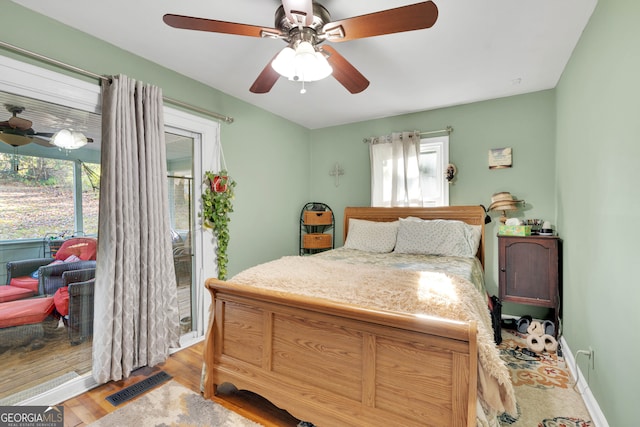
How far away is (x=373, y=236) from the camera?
3377mm

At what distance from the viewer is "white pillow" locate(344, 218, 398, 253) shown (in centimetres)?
327

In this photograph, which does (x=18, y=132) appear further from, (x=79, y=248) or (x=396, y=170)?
(x=396, y=170)

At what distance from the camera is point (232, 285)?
1849mm

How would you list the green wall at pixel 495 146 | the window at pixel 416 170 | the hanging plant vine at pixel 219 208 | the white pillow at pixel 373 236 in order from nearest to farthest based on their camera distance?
the hanging plant vine at pixel 219 208, the green wall at pixel 495 146, the white pillow at pixel 373 236, the window at pixel 416 170

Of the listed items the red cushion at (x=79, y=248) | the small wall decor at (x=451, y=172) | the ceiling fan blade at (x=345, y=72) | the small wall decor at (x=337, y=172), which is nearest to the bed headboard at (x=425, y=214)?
the small wall decor at (x=451, y=172)

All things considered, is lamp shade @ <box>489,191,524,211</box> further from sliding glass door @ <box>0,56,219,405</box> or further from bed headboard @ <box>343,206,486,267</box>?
sliding glass door @ <box>0,56,219,405</box>

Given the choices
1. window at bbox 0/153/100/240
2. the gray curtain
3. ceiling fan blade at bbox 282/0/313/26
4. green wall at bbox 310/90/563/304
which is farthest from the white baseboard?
window at bbox 0/153/100/240

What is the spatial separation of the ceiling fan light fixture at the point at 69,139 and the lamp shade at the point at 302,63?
1.48m

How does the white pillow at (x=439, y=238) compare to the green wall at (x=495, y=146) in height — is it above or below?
below

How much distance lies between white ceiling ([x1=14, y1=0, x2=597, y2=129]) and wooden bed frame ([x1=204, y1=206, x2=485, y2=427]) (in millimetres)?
1750

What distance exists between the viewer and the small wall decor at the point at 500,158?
3158 millimetres

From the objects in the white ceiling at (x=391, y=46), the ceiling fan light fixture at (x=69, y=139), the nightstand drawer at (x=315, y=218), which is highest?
the white ceiling at (x=391, y=46)

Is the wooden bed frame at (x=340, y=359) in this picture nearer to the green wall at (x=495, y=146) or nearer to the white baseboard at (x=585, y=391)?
the white baseboard at (x=585, y=391)

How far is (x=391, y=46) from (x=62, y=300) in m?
3.00
